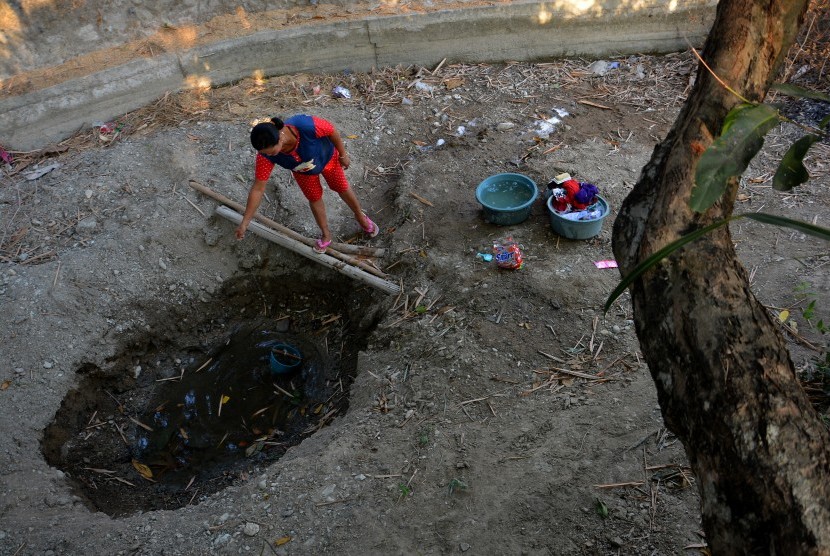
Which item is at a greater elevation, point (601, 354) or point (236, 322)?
point (601, 354)

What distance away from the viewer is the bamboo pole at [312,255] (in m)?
4.85

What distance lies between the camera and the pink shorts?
15.8 feet

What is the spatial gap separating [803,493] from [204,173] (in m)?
5.12

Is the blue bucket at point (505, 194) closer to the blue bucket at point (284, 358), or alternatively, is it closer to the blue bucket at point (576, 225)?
the blue bucket at point (576, 225)

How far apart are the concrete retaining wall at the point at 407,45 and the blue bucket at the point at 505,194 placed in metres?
2.22

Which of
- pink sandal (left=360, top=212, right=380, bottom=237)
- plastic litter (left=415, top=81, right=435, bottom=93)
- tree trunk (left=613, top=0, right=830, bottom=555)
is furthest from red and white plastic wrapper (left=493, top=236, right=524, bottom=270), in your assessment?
plastic litter (left=415, top=81, right=435, bottom=93)

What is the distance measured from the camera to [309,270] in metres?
5.43

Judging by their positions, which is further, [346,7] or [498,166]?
[346,7]

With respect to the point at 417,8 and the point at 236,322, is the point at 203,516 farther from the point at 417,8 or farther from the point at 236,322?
the point at 417,8

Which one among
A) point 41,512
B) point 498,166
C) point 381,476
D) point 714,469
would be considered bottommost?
point 41,512

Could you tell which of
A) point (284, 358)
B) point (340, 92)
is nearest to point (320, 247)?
point (284, 358)

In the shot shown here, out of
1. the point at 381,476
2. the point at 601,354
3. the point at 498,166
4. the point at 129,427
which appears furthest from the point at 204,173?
the point at 601,354

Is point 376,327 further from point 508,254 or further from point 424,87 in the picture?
point 424,87

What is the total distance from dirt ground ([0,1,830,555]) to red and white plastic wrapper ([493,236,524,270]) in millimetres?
70
